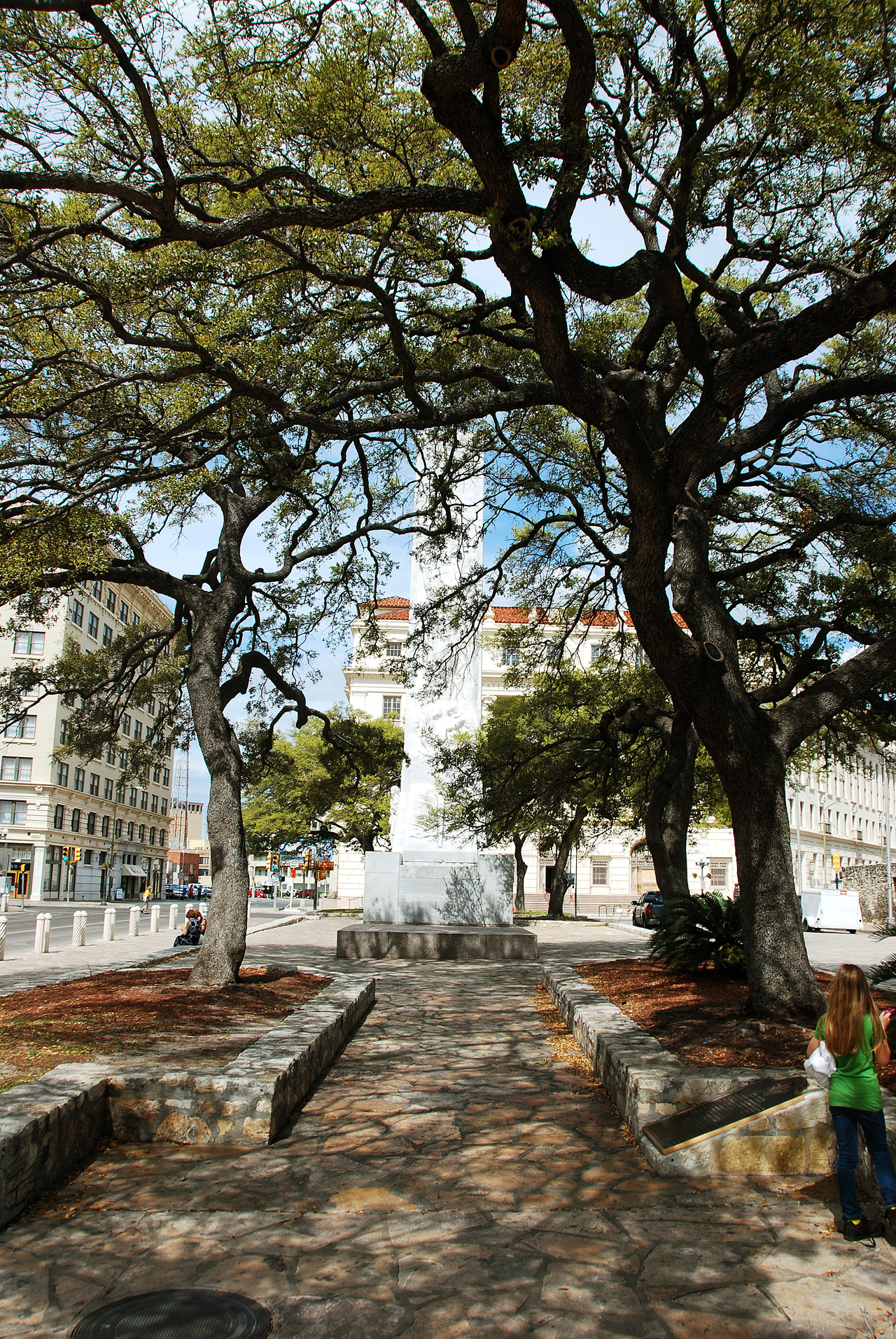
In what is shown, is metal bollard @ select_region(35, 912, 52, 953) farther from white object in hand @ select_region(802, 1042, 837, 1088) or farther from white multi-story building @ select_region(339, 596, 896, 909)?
white multi-story building @ select_region(339, 596, 896, 909)

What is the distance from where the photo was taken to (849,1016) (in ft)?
15.5

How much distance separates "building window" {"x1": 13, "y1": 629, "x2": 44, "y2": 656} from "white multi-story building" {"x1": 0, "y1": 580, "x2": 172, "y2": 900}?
0.20 feet

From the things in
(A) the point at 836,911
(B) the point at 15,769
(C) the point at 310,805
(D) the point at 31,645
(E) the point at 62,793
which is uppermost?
(D) the point at 31,645

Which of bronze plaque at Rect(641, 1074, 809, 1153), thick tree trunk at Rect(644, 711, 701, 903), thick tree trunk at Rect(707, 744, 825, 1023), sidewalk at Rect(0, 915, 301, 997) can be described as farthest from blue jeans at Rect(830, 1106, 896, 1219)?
thick tree trunk at Rect(644, 711, 701, 903)

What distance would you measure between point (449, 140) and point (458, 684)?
11956 mm

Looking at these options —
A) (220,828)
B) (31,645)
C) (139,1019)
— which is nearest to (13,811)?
(31,645)

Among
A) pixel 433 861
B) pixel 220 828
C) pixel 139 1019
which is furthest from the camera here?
pixel 433 861

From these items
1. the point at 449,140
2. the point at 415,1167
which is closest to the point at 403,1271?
the point at 415,1167

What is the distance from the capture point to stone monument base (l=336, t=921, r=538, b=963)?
1762 cm

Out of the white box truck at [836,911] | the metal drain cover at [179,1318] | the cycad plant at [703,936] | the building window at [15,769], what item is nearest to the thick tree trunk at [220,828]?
the cycad plant at [703,936]

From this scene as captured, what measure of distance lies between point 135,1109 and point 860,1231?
13.6 feet

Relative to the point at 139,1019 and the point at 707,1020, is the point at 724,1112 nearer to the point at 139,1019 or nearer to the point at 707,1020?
the point at 707,1020

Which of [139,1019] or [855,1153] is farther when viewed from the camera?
[139,1019]

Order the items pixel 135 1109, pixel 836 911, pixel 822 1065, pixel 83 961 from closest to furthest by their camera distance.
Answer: pixel 822 1065, pixel 135 1109, pixel 83 961, pixel 836 911
